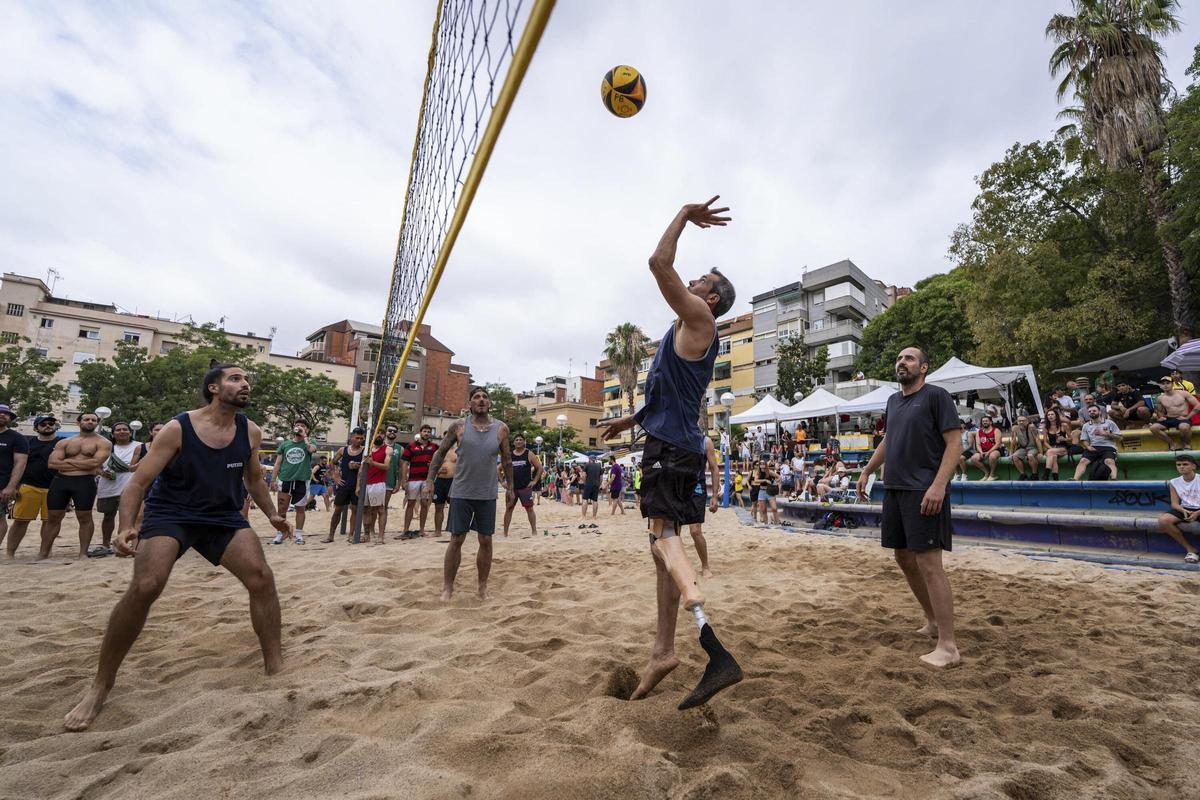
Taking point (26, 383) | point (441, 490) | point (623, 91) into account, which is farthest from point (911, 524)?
point (26, 383)

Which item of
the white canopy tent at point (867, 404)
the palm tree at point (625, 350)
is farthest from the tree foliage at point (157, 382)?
the white canopy tent at point (867, 404)

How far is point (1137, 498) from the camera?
690cm

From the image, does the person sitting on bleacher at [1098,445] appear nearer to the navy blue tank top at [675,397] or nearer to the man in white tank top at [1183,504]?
the man in white tank top at [1183,504]

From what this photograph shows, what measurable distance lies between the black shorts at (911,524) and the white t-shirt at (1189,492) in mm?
4725

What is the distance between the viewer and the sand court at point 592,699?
66.7 inches

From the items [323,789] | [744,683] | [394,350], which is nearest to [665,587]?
[744,683]

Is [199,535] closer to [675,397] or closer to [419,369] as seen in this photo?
[675,397]

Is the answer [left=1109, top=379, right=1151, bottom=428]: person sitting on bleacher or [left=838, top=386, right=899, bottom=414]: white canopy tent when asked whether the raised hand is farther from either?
[left=838, top=386, right=899, bottom=414]: white canopy tent

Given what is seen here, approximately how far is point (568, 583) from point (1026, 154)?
20.6 meters

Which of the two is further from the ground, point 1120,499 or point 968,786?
point 1120,499

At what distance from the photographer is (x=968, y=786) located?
1641 millimetres

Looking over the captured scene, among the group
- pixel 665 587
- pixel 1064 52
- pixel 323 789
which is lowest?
pixel 323 789

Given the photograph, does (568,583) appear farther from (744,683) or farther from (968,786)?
(968,786)

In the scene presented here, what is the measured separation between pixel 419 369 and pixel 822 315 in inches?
1491
